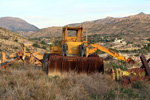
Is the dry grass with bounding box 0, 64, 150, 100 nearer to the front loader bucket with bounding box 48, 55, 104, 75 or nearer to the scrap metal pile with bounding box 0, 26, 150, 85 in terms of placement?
the scrap metal pile with bounding box 0, 26, 150, 85

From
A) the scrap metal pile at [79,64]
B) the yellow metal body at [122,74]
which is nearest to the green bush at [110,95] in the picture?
the scrap metal pile at [79,64]

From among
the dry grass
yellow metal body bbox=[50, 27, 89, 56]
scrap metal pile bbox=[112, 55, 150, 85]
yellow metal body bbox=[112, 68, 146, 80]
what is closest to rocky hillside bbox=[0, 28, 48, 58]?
yellow metal body bbox=[50, 27, 89, 56]

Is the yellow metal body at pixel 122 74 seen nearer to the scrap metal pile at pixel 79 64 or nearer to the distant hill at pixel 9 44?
the scrap metal pile at pixel 79 64

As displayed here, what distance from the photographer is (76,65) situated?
8938 millimetres

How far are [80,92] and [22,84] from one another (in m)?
2.13

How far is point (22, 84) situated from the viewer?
19.7 ft

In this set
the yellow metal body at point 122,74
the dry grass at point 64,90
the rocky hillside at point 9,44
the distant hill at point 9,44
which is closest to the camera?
the dry grass at point 64,90

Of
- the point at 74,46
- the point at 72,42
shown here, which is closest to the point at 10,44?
the point at 72,42

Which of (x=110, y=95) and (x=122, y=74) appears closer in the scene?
(x=110, y=95)

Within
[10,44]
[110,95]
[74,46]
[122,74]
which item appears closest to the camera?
[110,95]

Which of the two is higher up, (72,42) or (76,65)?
(72,42)

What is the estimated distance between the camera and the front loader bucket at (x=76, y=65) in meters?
8.88

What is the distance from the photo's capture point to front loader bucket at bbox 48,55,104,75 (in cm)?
888

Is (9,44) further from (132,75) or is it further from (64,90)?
(64,90)
